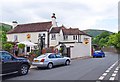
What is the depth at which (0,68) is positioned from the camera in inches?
479

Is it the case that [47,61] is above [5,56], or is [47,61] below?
below

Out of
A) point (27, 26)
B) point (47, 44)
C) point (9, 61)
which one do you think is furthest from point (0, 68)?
point (27, 26)

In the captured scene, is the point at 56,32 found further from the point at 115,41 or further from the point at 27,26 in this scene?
the point at 115,41

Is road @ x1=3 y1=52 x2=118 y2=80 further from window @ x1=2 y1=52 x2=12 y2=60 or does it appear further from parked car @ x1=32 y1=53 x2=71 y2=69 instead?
window @ x1=2 y1=52 x2=12 y2=60

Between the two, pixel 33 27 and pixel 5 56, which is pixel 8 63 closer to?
pixel 5 56

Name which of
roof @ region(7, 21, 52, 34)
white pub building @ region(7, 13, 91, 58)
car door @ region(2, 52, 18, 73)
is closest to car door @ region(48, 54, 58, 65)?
car door @ region(2, 52, 18, 73)

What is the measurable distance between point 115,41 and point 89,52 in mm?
22828

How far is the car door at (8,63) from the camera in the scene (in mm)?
12480

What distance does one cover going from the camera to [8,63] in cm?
1280

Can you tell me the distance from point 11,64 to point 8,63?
272 mm

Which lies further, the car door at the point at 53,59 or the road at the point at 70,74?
the car door at the point at 53,59

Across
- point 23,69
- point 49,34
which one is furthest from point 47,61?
point 49,34

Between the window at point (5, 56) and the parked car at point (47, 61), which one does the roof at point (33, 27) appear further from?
the window at point (5, 56)

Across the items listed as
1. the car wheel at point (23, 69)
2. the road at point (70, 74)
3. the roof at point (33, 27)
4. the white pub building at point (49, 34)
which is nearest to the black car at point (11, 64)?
the car wheel at point (23, 69)
